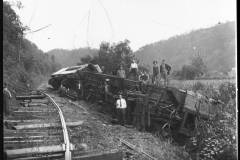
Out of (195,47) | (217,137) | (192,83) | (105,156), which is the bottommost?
(217,137)

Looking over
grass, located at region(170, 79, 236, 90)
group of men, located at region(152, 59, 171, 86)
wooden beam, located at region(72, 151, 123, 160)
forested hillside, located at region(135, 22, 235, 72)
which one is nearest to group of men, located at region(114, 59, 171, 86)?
group of men, located at region(152, 59, 171, 86)

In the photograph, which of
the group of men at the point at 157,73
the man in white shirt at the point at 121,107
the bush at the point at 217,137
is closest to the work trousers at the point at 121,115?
the man in white shirt at the point at 121,107

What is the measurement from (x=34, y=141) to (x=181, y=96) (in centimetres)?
686

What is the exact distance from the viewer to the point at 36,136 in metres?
7.79

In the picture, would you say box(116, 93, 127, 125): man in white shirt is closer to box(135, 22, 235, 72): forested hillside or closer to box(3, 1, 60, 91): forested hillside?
box(3, 1, 60, 91): forested hillside

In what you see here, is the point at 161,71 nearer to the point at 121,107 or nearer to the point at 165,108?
the point at 165,108

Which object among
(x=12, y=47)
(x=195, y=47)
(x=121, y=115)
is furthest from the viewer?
(x=195, y=47)

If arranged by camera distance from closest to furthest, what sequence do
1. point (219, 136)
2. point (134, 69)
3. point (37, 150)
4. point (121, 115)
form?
point (37, 150) < point (219, 136) < point (121, 115) < point (134, 69)

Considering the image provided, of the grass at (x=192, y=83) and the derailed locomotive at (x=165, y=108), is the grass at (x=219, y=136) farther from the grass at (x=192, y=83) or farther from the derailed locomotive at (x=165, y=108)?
the grass at (x=192, y=83)

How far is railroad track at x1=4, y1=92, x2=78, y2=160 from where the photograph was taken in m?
6.87

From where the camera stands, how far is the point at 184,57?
125 feet

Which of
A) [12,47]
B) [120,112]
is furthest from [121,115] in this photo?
[12,47]

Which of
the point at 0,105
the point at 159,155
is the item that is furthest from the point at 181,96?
the point at 0,105

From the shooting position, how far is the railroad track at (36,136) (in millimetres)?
6871
